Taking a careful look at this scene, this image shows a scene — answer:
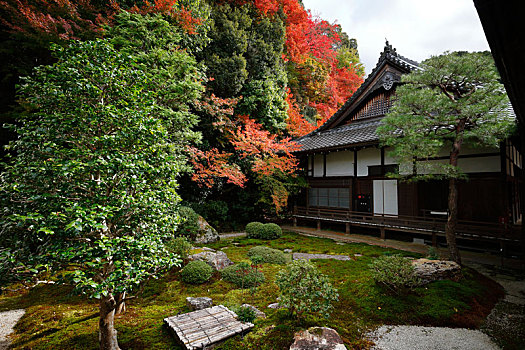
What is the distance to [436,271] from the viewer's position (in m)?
5.78

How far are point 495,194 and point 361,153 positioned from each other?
5.51 metres

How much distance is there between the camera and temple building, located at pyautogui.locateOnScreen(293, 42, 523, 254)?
8.51 meters

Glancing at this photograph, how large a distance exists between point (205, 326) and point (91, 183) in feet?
9.06

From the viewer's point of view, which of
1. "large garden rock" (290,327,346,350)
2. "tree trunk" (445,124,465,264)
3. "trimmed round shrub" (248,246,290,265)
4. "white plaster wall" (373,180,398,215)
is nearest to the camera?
"large garden rock" (290,327,346,350)

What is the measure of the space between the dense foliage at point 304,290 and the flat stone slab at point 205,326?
795 millimetres

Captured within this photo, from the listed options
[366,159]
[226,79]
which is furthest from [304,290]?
[226,79]

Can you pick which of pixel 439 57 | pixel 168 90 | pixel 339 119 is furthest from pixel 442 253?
pixel 168 90

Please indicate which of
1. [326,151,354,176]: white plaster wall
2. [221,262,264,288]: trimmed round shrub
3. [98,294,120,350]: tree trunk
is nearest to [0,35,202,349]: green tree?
[98,294,120,350]: tree trunk

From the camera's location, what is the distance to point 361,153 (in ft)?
41.4

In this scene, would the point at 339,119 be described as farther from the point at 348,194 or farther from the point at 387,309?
the point at 387,309

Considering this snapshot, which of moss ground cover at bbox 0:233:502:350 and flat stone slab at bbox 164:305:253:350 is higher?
flat stone slab at bbox 164:305:253:350

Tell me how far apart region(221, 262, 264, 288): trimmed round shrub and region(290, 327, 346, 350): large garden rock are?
97.8 inches

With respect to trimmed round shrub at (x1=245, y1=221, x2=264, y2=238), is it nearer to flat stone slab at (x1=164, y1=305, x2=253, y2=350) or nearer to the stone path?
flat stone slab at (x1=164, y1=305, x2=253, y2=350)

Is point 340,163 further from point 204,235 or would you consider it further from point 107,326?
point 107,326
